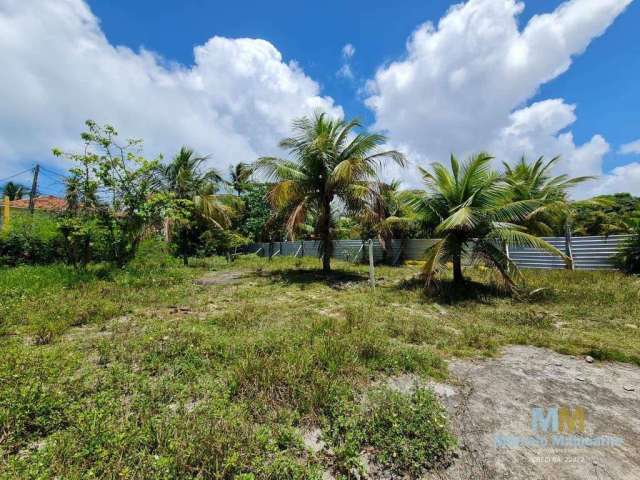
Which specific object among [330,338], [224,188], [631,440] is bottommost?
[631,440]

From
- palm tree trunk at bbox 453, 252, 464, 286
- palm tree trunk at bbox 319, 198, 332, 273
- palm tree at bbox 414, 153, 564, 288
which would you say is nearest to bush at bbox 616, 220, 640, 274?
palm tree at bbox 414, 153, 564, 288

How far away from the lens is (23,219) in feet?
35.8

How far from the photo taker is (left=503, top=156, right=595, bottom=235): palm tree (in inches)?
373

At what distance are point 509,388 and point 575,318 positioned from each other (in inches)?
146

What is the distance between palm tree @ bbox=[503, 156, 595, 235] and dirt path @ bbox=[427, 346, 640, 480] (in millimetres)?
6582

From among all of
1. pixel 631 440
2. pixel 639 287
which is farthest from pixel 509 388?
pixel 639 287

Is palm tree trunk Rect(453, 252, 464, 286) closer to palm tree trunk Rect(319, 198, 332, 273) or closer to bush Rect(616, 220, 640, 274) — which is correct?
palm tree trunk Rect(319, 198, 332, 273)

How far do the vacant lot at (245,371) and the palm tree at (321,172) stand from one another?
3724 mm

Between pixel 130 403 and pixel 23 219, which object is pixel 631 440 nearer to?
pixel 130 403

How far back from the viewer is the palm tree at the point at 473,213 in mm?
6695

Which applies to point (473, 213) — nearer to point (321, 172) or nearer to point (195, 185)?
point (321, 172)

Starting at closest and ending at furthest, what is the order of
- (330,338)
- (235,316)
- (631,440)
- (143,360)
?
(631,440) → (143,360) → (330,338) → (235,316)
